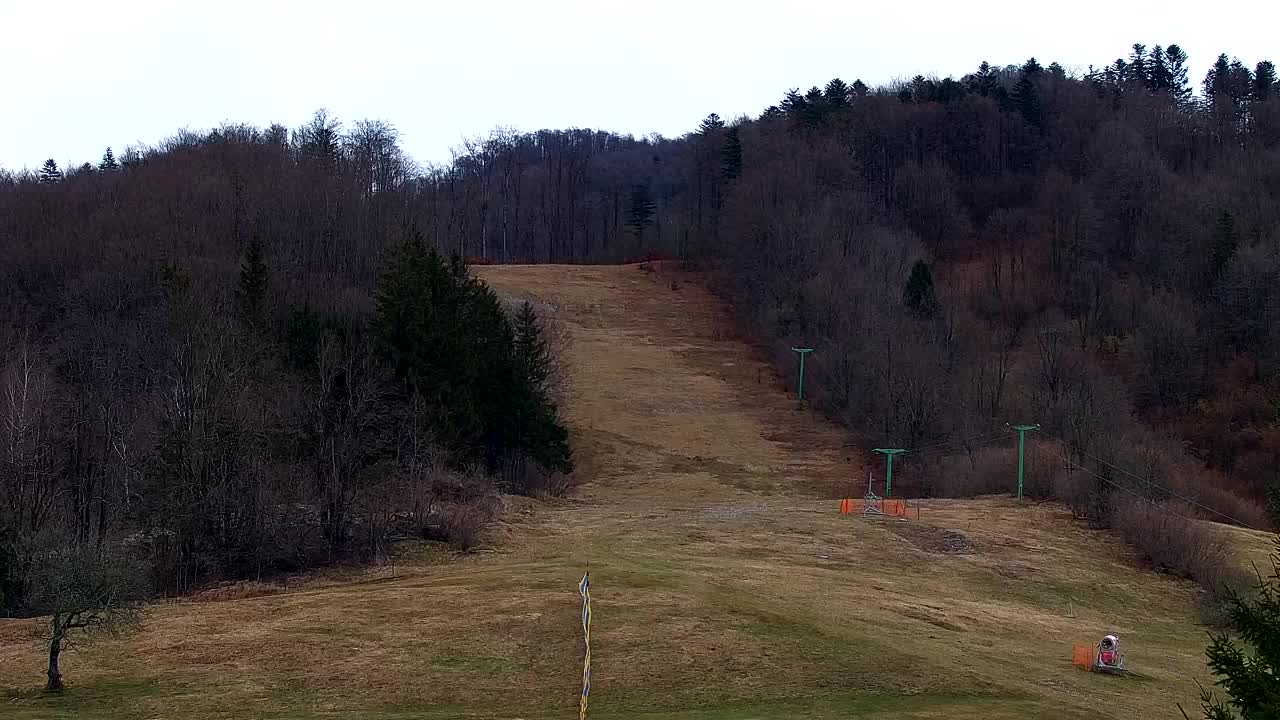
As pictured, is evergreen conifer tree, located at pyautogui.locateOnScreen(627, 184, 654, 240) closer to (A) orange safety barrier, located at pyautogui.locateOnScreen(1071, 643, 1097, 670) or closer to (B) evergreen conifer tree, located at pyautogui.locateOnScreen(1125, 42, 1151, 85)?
(B) evergreen conifer tree, located at pyautogui.locateOnScreen(1125, 42, 1151, 85)

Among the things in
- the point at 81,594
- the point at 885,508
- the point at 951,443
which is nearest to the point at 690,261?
the point at 951,443

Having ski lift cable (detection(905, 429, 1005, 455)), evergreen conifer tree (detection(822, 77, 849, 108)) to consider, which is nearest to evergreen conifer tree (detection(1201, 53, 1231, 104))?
evergreen conifer tree (detection(822, 77, 849, 108))

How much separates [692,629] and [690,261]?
274 feet

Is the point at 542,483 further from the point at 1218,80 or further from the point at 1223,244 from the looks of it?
the point at 1218,80

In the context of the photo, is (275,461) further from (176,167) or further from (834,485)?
(176,167)

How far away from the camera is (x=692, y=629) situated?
80.4ft

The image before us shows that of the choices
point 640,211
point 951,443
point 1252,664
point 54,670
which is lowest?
point 951,443

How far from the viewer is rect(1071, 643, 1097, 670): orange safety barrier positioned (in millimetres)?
25406

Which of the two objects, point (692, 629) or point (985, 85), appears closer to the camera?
point (692, 629)

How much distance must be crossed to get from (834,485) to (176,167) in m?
48.4

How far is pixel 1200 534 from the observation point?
3931 cm

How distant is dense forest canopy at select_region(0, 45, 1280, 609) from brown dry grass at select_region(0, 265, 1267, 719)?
5.52 metres

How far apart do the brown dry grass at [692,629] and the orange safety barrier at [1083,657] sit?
0.36 m

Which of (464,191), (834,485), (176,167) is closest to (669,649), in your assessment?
(834,485)
